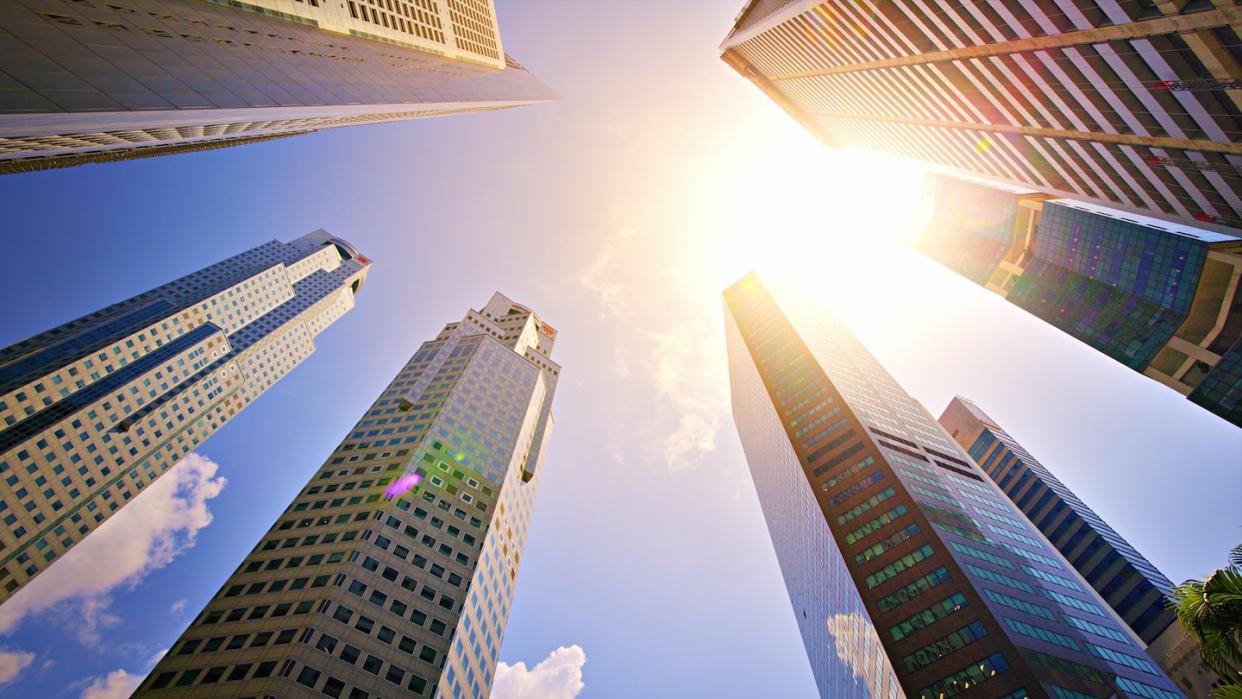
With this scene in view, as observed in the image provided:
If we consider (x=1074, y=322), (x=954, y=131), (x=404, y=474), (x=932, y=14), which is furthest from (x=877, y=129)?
(x=404, y=474)

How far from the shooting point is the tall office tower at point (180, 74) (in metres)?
23.1

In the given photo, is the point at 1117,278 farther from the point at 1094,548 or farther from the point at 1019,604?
the point at 1019,604

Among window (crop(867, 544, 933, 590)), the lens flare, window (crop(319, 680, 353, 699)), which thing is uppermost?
the lens flare

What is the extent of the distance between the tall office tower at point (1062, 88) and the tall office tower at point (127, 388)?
471ft

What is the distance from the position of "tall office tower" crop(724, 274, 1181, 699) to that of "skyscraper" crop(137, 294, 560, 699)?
46.4 meters

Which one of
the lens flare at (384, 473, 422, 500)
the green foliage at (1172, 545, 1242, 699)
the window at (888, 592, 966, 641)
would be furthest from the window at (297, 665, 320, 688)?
the window at (888, 592, 966, 641)

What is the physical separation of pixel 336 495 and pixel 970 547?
7748cm

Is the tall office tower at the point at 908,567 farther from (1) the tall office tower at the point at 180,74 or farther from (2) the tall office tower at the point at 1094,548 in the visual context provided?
(1) the tall office tower at the point at 180,74

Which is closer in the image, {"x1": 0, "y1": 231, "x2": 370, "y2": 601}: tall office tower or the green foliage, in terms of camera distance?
the green foliage

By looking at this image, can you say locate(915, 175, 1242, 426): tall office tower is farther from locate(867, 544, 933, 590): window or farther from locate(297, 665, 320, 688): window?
locate(297, 665, 320, 688): window

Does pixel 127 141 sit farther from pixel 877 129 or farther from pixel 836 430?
pixel 877 129

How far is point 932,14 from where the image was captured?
53.8m

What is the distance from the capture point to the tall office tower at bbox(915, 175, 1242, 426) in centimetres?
7844

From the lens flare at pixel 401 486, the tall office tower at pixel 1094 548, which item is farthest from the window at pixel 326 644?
the tall office tower at pixel 1094 548
